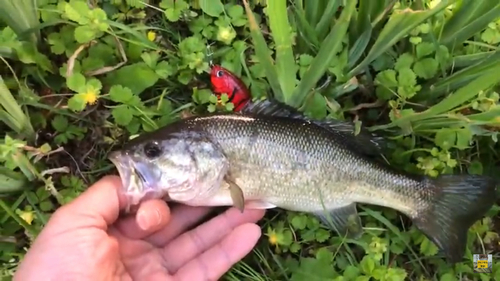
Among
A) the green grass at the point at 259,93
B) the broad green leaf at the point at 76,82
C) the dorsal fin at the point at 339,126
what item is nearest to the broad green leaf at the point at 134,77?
the green grass at the point at 259,93

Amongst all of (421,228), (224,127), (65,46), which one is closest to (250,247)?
(224,127)

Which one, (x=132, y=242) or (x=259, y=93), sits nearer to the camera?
(x=132, y=242)

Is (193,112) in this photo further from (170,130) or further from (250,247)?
(250,247)

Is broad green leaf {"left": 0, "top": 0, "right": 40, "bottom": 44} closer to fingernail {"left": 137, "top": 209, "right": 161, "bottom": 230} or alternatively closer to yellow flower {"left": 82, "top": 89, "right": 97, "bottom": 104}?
yellow flower {"left": 82, "top": 89, "right": 97, "bottom": 104}

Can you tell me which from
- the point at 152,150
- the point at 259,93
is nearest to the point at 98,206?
the point at 152,150

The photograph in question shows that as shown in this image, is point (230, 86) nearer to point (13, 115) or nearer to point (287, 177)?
point (287, 177)

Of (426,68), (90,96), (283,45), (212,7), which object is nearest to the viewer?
(283,45)
